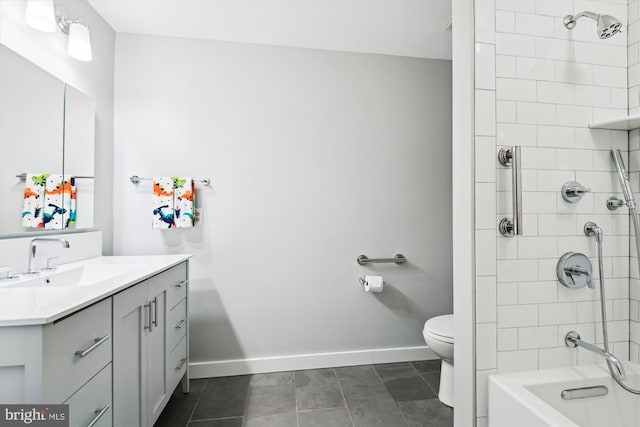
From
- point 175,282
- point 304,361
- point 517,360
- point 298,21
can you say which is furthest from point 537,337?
point 298,21

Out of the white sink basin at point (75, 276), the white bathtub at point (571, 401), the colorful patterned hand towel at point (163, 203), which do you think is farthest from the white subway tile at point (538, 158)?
the colorful patterned hand towel at point (163, 203)

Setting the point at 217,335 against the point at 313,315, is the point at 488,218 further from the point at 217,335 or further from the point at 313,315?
the point at 217,335

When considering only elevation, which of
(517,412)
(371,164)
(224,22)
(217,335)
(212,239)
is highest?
(224,22)

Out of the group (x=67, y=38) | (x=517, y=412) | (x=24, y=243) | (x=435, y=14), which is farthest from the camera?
(x=435, y=14)

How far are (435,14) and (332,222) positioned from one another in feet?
5.07

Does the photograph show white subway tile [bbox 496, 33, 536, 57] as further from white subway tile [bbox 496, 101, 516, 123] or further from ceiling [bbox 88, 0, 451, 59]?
ceiling [bbox 88, 0, 451, 59]

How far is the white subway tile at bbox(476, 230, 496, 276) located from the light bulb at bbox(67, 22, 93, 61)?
7.12 ft

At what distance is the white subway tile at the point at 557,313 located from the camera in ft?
3.65

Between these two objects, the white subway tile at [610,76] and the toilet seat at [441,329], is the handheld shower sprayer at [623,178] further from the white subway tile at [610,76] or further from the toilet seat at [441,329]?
the toilet seat at [441,329]

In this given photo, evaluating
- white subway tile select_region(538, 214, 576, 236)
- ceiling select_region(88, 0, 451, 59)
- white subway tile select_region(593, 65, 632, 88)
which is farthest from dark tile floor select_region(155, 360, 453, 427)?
ceiling select_region(88, 0, 451, 59)

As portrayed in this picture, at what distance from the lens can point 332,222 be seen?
86.4 inches

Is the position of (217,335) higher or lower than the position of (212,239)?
lower

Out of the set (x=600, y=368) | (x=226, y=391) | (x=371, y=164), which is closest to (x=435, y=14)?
(x=371, y=164)

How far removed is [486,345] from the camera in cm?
107
